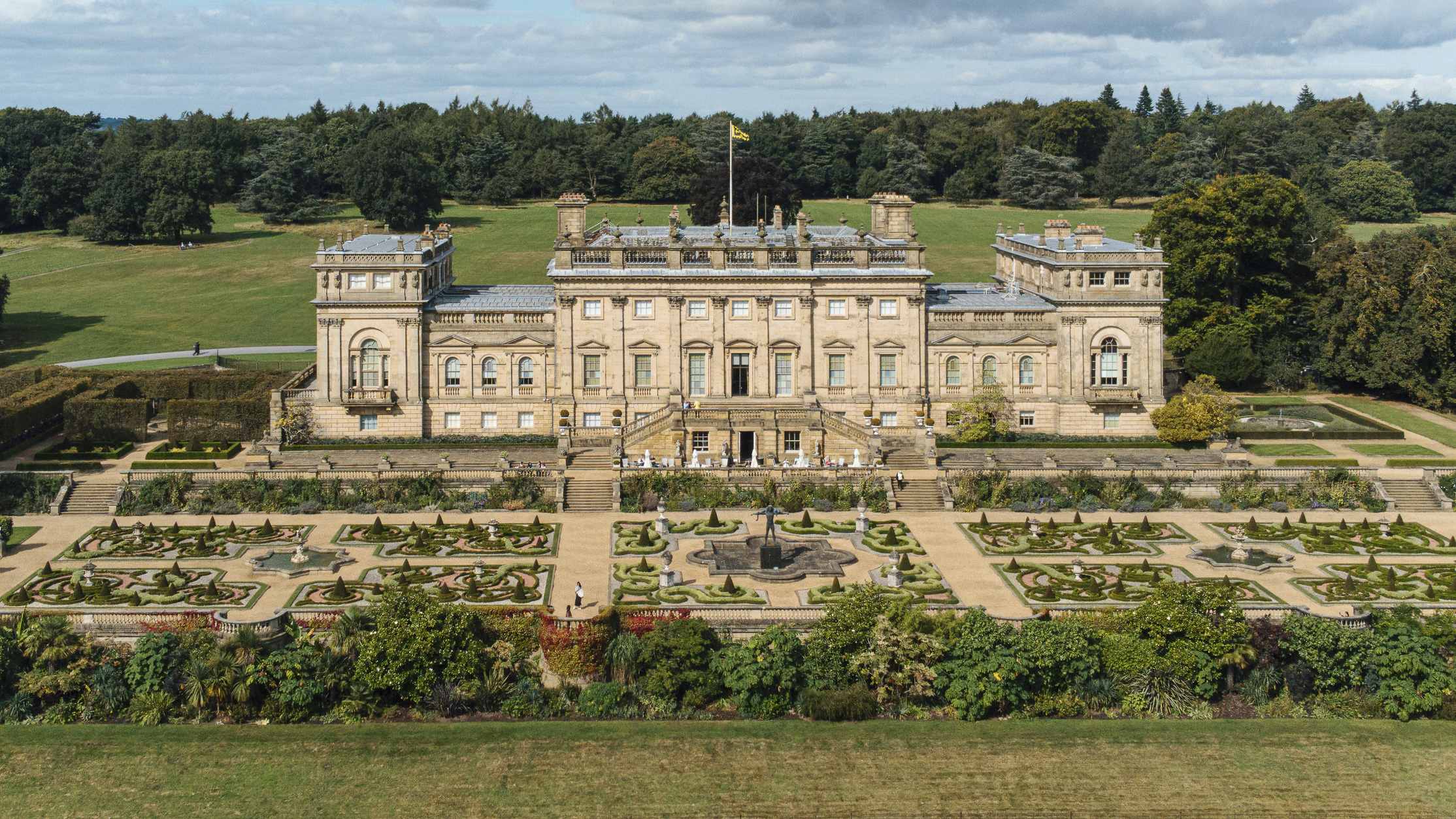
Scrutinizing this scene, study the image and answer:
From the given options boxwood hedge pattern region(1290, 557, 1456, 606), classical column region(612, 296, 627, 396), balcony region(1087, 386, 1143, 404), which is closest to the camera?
boxwood hedge pattern region(1290, 557, 1456, 606)

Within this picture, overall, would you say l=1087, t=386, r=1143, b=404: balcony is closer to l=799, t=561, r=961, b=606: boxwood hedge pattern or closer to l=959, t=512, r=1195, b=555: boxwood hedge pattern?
l=959, t=512, r=1195, b=555: boxwood hedge pattern

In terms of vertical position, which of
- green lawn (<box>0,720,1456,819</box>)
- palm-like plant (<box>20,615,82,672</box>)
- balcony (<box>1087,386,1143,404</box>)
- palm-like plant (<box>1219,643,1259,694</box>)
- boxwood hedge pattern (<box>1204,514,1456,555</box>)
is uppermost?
balcony (<box>1087,386,1143,404</box>)

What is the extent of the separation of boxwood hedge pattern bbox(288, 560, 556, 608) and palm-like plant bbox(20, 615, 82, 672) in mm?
7041

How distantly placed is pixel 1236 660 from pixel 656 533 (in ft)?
76.9

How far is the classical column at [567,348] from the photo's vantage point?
74312 millimetres

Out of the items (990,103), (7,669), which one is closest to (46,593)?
(7,669)

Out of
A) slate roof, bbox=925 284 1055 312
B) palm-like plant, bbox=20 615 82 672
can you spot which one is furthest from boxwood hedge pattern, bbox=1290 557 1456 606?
→ palm-like plant, bbox=20 615 82 672

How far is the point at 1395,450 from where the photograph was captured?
239ft

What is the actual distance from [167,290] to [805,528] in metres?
69.9

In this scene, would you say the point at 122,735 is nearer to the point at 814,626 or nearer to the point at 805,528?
the point at 814,626

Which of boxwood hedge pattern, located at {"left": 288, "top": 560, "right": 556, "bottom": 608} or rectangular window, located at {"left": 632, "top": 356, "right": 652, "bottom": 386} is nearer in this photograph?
boxwood hedge pattern, located at {"left": 288, "top": 560, "right": 556, "bottom": 608}

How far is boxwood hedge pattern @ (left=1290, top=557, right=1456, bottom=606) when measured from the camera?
52.9m

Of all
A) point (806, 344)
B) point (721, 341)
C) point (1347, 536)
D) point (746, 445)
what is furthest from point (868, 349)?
point (1347, 536)

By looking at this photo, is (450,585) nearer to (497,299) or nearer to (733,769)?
(733,769)
